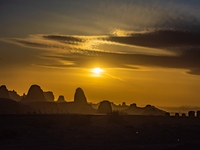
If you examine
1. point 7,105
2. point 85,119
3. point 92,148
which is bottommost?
point 92,148

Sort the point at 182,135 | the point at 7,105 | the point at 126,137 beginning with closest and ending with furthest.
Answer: the point at 126,137, the point at 182,135, the point at 7,105

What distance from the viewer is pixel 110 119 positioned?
69000 millimetres

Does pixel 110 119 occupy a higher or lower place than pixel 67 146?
higher

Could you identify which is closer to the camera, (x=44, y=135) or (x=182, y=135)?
(x=44, y=135)

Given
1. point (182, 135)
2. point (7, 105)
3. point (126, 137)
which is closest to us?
point (126, 137)

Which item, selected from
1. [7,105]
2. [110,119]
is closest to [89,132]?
[110,119]

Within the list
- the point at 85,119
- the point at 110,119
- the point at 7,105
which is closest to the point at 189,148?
the point at 85,119

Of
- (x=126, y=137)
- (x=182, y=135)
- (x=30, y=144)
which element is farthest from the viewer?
(x=182, y=135)

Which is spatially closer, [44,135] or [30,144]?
[30,144]

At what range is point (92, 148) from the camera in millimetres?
34031

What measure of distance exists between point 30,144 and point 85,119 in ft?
83.8

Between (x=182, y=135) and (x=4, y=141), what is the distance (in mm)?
17662

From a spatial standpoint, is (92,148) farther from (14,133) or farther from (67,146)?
(14,133)

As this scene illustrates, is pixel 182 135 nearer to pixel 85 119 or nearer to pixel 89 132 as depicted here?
pixel 89 132
